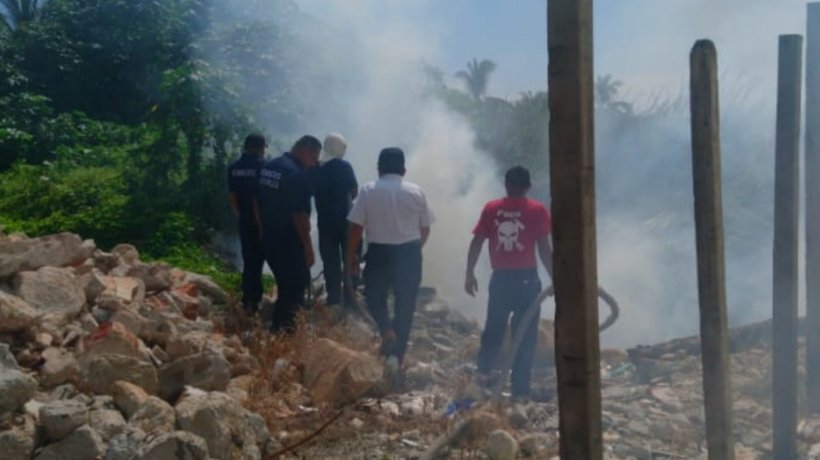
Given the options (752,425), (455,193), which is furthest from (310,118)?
(752,425)

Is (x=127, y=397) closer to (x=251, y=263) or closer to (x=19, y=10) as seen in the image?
(x=251, y=263)

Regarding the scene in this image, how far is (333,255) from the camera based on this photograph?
25.2 ft

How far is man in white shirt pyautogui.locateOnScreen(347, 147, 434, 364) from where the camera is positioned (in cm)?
663

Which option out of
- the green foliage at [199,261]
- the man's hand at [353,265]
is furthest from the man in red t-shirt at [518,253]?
the green foliage at [199,261]

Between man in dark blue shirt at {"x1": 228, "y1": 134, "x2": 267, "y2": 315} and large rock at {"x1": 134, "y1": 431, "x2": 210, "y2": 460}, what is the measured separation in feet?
11.6

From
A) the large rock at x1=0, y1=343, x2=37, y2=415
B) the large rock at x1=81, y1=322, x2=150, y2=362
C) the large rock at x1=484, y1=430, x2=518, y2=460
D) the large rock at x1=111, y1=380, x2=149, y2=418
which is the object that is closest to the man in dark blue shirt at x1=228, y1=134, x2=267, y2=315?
the large rock at x1=81, y1=322, x2=150, y2=362

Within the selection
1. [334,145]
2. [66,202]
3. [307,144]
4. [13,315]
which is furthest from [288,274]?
[66,202]

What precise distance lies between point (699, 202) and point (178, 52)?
16.4 meters

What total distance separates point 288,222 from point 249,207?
811 millimetres

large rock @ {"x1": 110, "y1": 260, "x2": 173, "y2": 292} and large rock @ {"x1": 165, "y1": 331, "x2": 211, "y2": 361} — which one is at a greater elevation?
large rock @ {"x1": 110, "y1": 260, "x2": 173, "y2": 292}

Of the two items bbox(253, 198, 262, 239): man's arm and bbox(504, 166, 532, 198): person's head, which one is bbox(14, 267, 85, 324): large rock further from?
bbox(504, 166, 532, 198): person's head

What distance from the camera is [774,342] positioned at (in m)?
4.65

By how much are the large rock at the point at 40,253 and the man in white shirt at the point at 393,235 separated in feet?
6.52

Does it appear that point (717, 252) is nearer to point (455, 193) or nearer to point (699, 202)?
point (699, 202)
